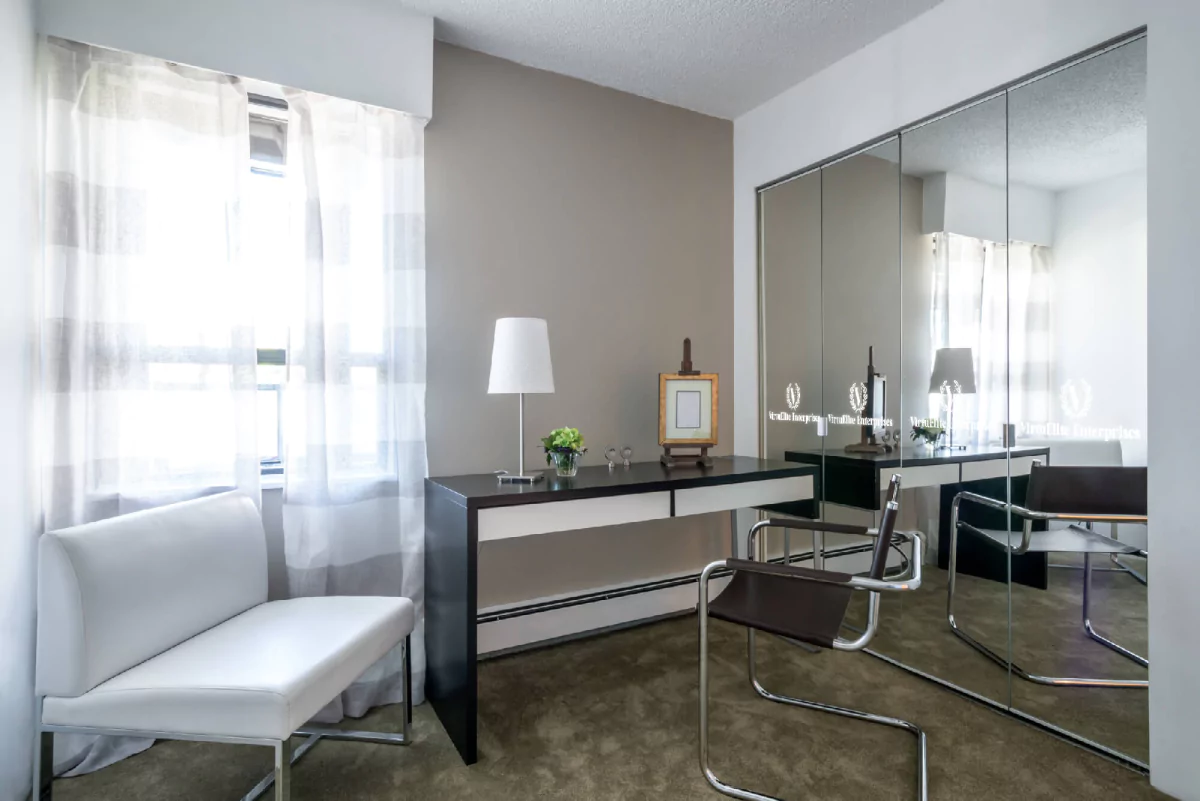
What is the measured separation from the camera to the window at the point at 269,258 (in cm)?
225

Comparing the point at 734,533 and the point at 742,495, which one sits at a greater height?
the point at 742,495

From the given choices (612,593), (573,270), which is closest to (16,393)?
(573,270)

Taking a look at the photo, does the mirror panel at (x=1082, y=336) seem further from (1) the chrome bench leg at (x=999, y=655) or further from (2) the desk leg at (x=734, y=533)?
(2) the desk leg at (x=734, y=533)

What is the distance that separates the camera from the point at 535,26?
2.50 metres

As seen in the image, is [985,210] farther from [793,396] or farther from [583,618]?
[583,618]

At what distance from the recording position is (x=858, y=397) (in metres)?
2.84

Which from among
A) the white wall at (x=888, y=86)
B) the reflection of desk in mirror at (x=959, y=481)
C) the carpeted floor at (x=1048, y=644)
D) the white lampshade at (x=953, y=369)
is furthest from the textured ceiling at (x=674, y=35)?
the carpeted floor at (x=1048, y=644)

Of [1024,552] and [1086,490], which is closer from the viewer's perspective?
[1086,490]

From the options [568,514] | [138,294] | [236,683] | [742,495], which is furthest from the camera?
[742,495]

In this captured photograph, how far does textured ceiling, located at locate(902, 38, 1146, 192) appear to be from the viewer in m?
1.89

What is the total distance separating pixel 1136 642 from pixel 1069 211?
1402mm

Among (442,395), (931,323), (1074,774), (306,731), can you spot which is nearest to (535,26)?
(442,395)

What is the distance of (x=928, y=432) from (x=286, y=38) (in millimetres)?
2868

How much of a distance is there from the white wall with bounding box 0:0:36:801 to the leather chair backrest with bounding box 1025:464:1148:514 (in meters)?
3.20
